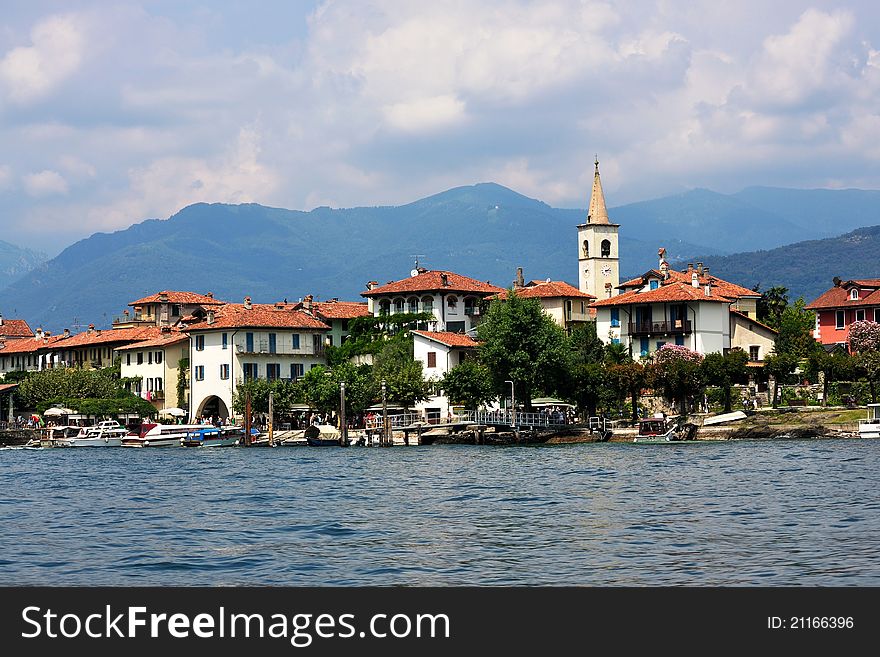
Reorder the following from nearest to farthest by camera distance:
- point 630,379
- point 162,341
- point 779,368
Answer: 1. point 630,379
2. point 779,368
3. point 162,341

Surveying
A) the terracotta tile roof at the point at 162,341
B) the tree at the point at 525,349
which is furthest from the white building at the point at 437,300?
the tree at the point at 525,349

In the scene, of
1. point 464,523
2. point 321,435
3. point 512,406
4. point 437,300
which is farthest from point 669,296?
point 464,523

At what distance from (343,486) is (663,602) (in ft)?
96.6

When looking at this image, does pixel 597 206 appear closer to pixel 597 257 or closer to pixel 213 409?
pixel 597 257

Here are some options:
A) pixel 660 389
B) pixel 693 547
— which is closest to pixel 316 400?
pixel 660 389

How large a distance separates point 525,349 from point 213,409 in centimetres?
3337

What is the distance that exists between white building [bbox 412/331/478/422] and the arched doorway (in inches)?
689

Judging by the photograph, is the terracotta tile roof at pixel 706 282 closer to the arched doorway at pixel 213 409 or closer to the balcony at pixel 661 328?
the balcony at pixel 661 328

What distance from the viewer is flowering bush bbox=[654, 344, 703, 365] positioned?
8262 cm

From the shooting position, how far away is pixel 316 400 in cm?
9138

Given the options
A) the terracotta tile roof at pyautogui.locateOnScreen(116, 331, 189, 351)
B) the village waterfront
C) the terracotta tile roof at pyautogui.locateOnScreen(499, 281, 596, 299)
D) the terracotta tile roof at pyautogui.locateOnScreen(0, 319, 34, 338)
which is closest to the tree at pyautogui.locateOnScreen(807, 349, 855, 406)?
the village waterfront

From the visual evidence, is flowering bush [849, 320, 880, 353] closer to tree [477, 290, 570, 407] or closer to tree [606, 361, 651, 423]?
tree [606, 361, 651, 423]

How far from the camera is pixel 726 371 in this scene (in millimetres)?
79500

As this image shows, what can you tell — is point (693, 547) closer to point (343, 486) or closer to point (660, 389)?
point (343, 486)
